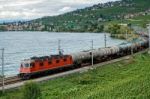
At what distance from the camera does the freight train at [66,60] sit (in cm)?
5547

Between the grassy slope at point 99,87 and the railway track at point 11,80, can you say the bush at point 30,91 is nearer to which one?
the grassy slope at point 99,87

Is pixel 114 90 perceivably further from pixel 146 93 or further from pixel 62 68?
pixel 62 68

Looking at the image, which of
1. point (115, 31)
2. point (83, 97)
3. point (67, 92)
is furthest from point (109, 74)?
point (115, 31)

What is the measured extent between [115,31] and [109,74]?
423 feet

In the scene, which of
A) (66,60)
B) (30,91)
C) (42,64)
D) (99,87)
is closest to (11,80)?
(42,64)

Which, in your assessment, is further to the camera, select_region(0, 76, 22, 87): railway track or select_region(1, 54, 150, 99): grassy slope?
select_region(0, 76, 22, 87): railway track

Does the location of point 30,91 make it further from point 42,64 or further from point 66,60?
point 66,60

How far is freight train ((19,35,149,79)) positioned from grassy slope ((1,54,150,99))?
4243 mm

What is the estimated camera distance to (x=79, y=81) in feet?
163

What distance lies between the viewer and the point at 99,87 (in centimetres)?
4362

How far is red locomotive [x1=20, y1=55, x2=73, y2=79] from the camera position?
55000 mm

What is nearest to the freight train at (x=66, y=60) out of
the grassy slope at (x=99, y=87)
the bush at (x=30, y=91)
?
the grassy slope at (x=99, y=87)

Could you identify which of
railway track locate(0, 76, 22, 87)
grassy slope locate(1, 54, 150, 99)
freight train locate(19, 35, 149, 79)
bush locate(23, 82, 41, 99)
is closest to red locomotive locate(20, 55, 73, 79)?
freight train locate(19, 35, 149, 79)

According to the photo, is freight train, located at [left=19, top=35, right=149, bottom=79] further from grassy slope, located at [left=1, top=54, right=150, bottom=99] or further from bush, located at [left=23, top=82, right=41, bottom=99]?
bush, located at [left=23, top=82, right=41, bottom=99]
